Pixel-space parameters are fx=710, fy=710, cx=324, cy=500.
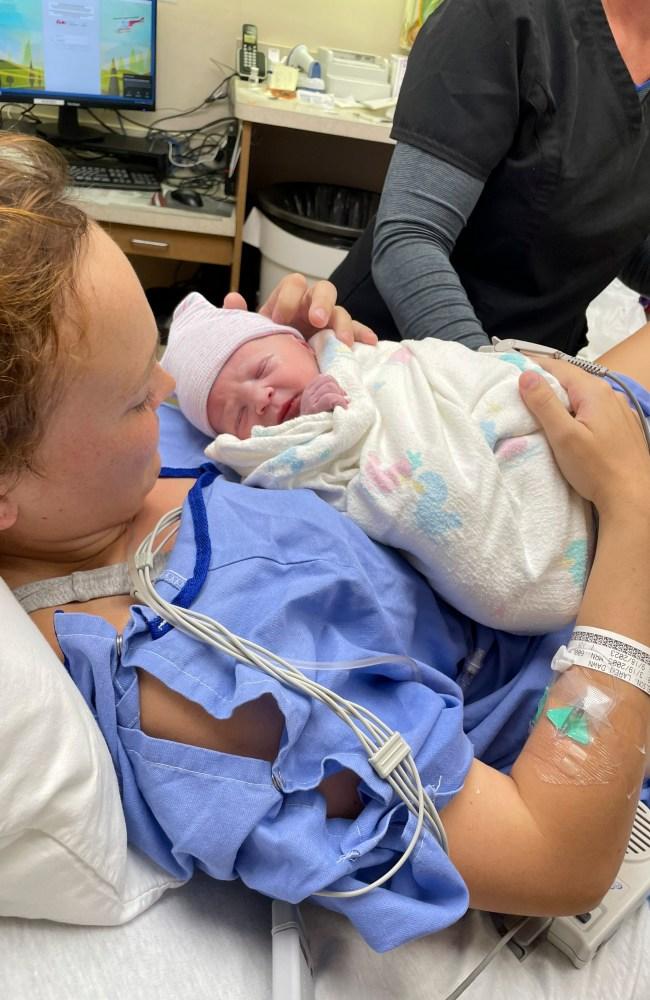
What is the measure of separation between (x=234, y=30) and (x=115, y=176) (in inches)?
31.4

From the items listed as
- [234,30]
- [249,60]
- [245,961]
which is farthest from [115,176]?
[245,961]

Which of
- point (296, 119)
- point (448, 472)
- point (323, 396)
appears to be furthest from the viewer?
point (296, 119)

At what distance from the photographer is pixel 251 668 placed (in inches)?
24.2

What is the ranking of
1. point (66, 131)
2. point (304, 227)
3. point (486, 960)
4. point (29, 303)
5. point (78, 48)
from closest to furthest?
point (29, 303)
point (486, 960)
point (304, 227)
point (78, 48)
point (66, 131)

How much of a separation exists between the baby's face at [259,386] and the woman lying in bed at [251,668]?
0.23m

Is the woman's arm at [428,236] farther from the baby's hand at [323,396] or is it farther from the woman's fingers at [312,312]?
the baby's hand at [323,396]

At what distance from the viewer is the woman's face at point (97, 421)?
0.60m

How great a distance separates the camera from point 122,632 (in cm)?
65

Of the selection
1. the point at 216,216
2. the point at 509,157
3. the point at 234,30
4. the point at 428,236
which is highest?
the point at 234,30

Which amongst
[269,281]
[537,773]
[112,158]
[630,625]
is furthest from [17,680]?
[112,158]

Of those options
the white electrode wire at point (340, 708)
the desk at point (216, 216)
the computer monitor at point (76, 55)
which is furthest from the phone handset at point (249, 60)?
the white electrode wire at point (340, 708)

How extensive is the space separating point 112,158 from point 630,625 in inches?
102

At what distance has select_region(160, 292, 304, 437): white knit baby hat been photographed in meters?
1.00

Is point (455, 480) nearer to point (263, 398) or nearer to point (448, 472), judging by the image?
point (448, 472)
